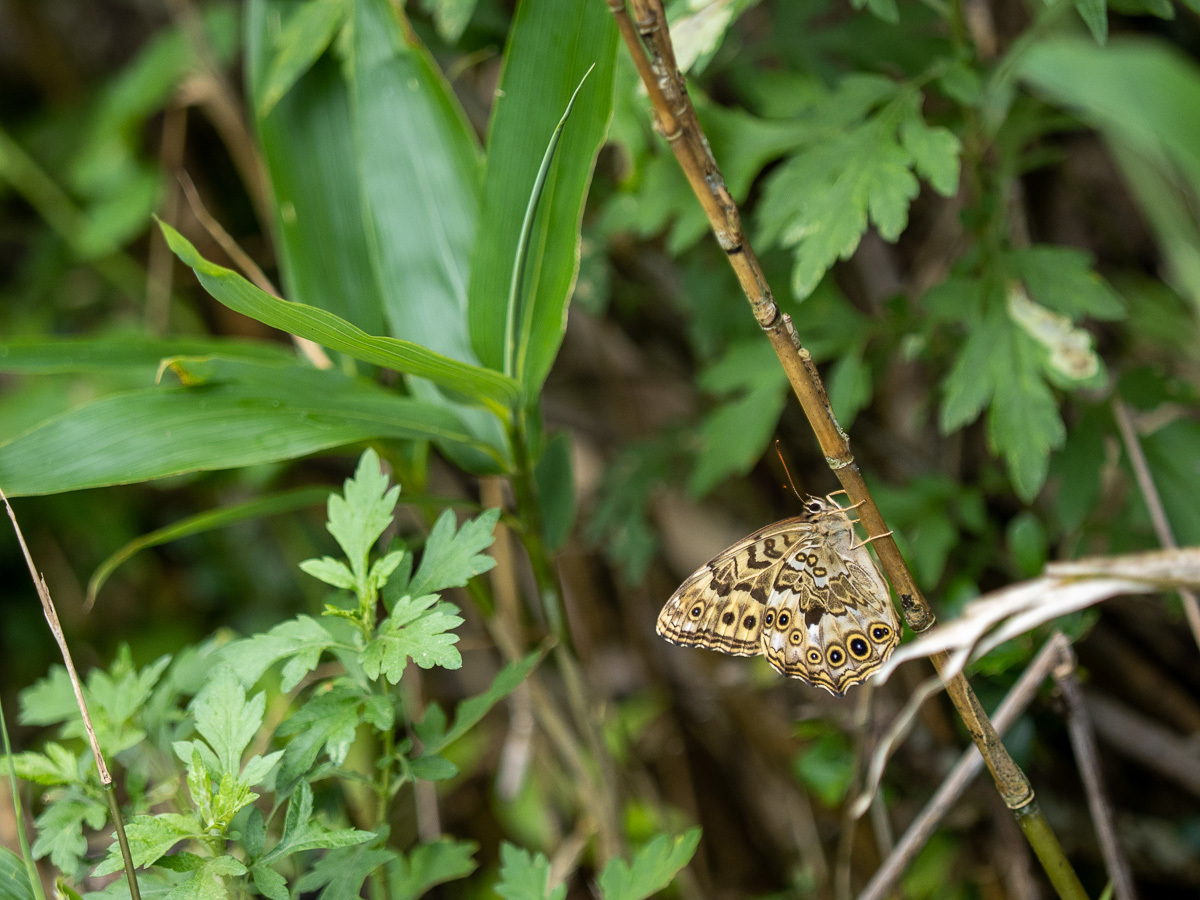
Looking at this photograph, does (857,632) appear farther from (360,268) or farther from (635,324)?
(635,324)

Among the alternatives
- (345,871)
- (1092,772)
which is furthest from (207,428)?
(1092,772)

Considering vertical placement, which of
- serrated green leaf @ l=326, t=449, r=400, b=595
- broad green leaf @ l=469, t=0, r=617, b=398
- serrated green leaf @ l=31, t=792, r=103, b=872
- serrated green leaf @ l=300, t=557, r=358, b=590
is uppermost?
broad green leaf @ l=469, t=0, r=617, b=398

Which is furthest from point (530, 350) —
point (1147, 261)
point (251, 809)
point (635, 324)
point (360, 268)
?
point (1147, 261)

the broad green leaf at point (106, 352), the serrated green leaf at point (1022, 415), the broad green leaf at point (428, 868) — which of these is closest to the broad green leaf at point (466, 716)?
the broad green leaf at point (428, 868)

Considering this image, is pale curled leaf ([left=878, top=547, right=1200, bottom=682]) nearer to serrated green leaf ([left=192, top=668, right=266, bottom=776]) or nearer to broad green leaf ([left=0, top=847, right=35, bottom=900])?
serrated green leaf ([left=192, top=668, right=266, bottom=776])

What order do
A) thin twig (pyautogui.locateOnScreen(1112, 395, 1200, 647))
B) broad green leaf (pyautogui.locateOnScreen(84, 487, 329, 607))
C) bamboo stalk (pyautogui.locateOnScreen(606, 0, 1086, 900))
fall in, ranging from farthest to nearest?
1. thin twig (pyautogui.locateOnScreen(1112, 395, 1200, 647))
2. broad green leaf (pyautogui.locateOnScreen(84, 487, 329, 607))
3. bamboo stalk (pyautogui.locateOnScreen(606, 0, 1086, 900))

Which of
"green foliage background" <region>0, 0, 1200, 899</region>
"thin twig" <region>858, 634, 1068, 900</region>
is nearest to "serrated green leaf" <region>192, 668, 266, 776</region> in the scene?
"green foliage background" <region>0, 0, 1200, 899</region>
